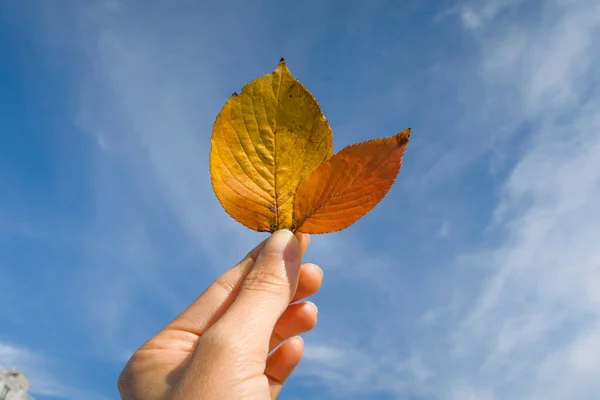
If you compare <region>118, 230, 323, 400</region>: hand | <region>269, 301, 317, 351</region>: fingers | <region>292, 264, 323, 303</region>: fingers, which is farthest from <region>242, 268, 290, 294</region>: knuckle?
<region>269, 301, 317, 351</region>: fingers

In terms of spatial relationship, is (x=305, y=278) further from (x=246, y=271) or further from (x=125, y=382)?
(x=125, y=382)

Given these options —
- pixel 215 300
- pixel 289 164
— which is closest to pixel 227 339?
pixel 215 300

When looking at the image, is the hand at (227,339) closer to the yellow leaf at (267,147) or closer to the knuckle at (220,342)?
the knuckle at (220,342)

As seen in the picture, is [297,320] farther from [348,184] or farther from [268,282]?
[348,184]

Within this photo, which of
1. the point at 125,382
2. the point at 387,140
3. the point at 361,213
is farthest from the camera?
the point at 125,382

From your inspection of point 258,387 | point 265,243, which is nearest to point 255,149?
point 265,243
